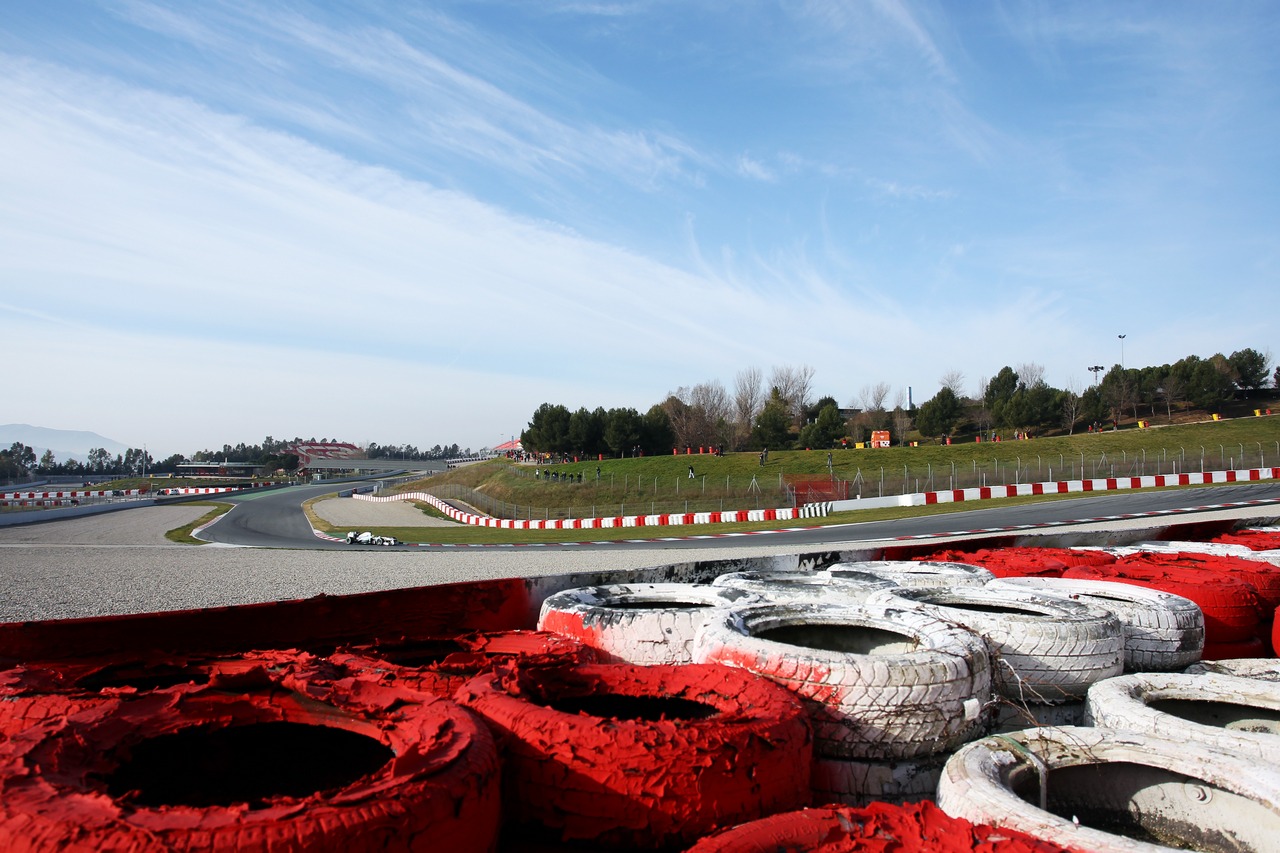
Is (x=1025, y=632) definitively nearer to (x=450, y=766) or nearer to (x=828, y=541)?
(x=450, y=766)

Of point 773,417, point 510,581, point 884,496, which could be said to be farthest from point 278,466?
point 510,581

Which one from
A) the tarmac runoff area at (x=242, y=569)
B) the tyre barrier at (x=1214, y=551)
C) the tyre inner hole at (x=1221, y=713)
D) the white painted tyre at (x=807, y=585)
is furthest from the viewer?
the tarmac runoff area at (x=242, y=569)

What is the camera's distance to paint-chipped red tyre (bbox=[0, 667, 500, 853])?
1.56m

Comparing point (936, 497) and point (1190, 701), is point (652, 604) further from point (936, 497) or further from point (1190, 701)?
point (936, 497)

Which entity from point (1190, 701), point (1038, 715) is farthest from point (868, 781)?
point (1190, 701)

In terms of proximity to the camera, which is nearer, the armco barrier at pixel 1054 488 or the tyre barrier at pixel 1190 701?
the tyre barrier at pixel 1190 701

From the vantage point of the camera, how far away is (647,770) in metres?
2.09

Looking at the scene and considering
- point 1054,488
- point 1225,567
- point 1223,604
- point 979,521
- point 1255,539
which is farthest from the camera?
point 1054,488

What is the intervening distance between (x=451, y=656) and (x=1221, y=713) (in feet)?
10.4

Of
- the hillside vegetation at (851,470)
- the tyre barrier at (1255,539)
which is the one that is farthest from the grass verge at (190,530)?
the tyre barrier at (1255,539)

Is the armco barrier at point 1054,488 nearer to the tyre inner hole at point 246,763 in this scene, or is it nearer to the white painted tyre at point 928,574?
the white painted tyre at point 928,574

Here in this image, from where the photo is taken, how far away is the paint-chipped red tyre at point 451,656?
2.91 meters

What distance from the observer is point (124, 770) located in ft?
7.63

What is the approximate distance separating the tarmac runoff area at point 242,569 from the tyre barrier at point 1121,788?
542 centimetres
